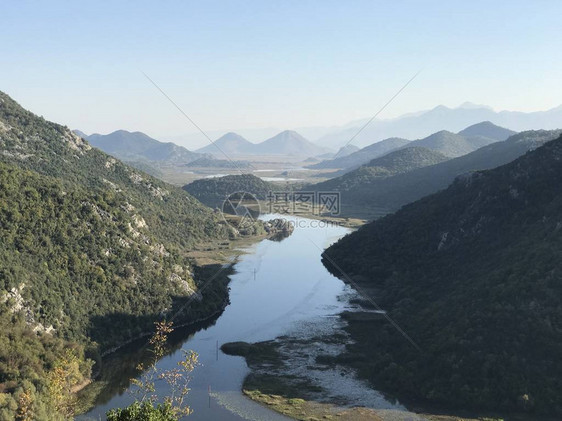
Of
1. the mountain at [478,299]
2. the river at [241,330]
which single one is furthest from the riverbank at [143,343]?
the mountain at [478,299]

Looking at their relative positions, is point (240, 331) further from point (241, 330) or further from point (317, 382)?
point (317, 382)

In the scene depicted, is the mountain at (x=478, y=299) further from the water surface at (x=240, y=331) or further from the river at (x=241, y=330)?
the water surface at (x=240, y=331)

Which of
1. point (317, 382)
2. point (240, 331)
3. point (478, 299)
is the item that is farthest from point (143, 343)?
point (478, 299)

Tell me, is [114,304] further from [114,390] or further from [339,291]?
[339,291]

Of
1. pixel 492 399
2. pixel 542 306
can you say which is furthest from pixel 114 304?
pixel 542 306

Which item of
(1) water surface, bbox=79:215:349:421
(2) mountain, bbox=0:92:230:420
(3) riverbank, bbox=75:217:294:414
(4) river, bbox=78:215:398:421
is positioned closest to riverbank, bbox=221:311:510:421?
(4) river, bbox=78:215:398:421
